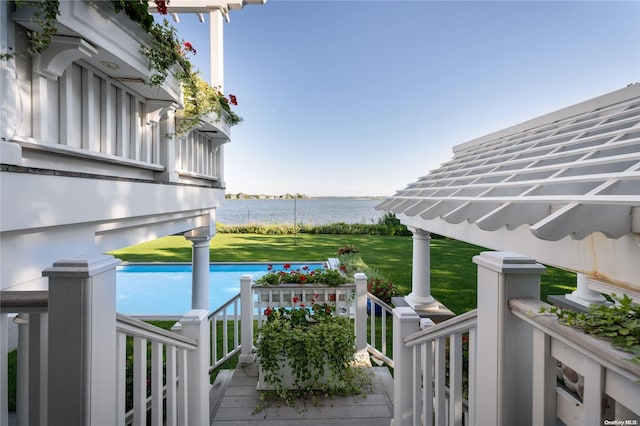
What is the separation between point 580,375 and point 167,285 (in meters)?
11.1

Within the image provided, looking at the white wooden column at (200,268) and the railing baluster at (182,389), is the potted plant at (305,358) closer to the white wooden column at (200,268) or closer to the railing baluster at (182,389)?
the railing baluster at (182,389)

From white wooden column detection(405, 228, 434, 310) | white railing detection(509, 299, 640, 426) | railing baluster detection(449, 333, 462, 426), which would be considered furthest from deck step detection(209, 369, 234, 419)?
white wooden column detection(405, 228, 434, 310)

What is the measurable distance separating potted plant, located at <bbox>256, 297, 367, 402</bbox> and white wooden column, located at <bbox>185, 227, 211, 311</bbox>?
6.40 feet

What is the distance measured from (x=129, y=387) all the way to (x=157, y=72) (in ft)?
9.41

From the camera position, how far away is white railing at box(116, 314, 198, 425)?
1.29 metres

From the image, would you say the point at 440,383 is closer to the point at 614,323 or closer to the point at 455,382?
the point at 455,382

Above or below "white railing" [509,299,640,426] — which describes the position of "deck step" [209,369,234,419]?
below

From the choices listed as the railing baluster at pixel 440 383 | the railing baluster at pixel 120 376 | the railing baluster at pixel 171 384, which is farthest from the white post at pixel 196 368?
the railing baluster at pixel 440 383

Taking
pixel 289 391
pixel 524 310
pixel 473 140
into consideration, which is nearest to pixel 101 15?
pixel 524 310

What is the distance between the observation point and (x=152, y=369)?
5.24 ft

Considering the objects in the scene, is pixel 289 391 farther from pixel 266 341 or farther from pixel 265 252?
pixel 265 252

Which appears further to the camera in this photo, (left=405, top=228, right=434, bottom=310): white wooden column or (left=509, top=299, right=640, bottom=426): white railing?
(left=405, top=228, right=434, bottom=310): white wooden column

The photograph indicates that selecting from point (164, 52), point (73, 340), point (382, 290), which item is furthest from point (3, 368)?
point (382, 290)

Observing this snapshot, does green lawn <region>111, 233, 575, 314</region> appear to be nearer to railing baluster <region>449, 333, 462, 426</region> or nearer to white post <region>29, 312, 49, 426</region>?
railing baluster <region>449, 333, 462, 426</region>
